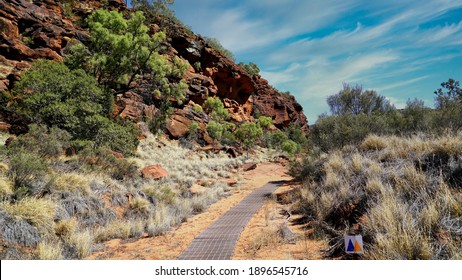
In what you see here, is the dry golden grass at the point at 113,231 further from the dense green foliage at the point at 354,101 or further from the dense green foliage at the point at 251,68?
the dense green foliage at the point at 251,68

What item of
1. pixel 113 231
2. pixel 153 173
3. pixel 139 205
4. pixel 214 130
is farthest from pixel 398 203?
pixel 214 130

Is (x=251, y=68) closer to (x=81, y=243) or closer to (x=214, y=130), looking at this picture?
(x=214, y=130)

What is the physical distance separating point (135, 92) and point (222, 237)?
88.2 feet

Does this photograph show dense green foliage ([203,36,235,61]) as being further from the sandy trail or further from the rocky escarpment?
the sandy trail

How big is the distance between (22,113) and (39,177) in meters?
8.88

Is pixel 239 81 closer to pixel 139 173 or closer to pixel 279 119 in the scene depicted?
pixel 279 119

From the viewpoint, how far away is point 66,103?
14.4 meters

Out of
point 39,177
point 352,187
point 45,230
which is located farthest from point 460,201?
point 39,177

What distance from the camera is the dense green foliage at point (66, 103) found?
13750 millimetres

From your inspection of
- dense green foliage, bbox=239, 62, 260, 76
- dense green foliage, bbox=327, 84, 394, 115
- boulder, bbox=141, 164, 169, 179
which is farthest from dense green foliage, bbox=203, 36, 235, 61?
boulder, bbox=141, 164, 169, 179

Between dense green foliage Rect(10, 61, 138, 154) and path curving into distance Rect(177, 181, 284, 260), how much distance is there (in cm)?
914

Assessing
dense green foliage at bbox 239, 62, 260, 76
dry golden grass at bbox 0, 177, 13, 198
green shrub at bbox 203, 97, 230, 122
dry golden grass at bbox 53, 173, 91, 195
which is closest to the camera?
dry golden grass at bbox 0, 177, 13, 198

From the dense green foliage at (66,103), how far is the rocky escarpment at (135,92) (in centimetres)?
245

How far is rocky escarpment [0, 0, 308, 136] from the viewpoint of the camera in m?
21.6
